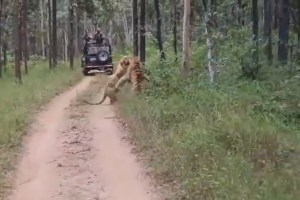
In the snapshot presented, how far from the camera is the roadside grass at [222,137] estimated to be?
7320 millimetres

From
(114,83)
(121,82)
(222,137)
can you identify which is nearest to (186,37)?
(121,82)

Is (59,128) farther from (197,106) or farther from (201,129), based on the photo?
(201,129)

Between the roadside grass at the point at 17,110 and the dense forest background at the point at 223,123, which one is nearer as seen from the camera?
the dense forest background at the point at 223,123

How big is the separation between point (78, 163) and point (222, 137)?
2.59m

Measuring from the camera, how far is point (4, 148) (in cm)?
1109

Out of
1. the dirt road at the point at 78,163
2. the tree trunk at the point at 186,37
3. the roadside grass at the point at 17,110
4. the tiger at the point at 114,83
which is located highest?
the tree trunk at the point at 186,37

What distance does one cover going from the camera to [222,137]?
9.41m

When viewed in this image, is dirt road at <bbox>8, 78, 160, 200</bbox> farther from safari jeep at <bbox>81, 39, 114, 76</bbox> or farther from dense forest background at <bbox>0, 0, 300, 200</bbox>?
safari jeep at <bbox>81, 39, 114, 76</bbox>

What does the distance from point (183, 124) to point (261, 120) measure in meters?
1.45

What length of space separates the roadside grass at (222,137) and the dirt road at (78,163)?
1.43 feet

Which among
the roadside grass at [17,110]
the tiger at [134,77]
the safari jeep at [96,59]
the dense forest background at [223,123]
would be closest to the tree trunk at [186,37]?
the dense forest background at [223,123]

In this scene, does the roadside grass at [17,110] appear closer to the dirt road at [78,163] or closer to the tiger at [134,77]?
the dirt road at [78,163]

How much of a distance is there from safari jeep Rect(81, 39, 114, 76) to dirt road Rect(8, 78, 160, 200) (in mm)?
16637

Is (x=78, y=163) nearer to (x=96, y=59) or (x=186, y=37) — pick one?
(x=186, y=37)
